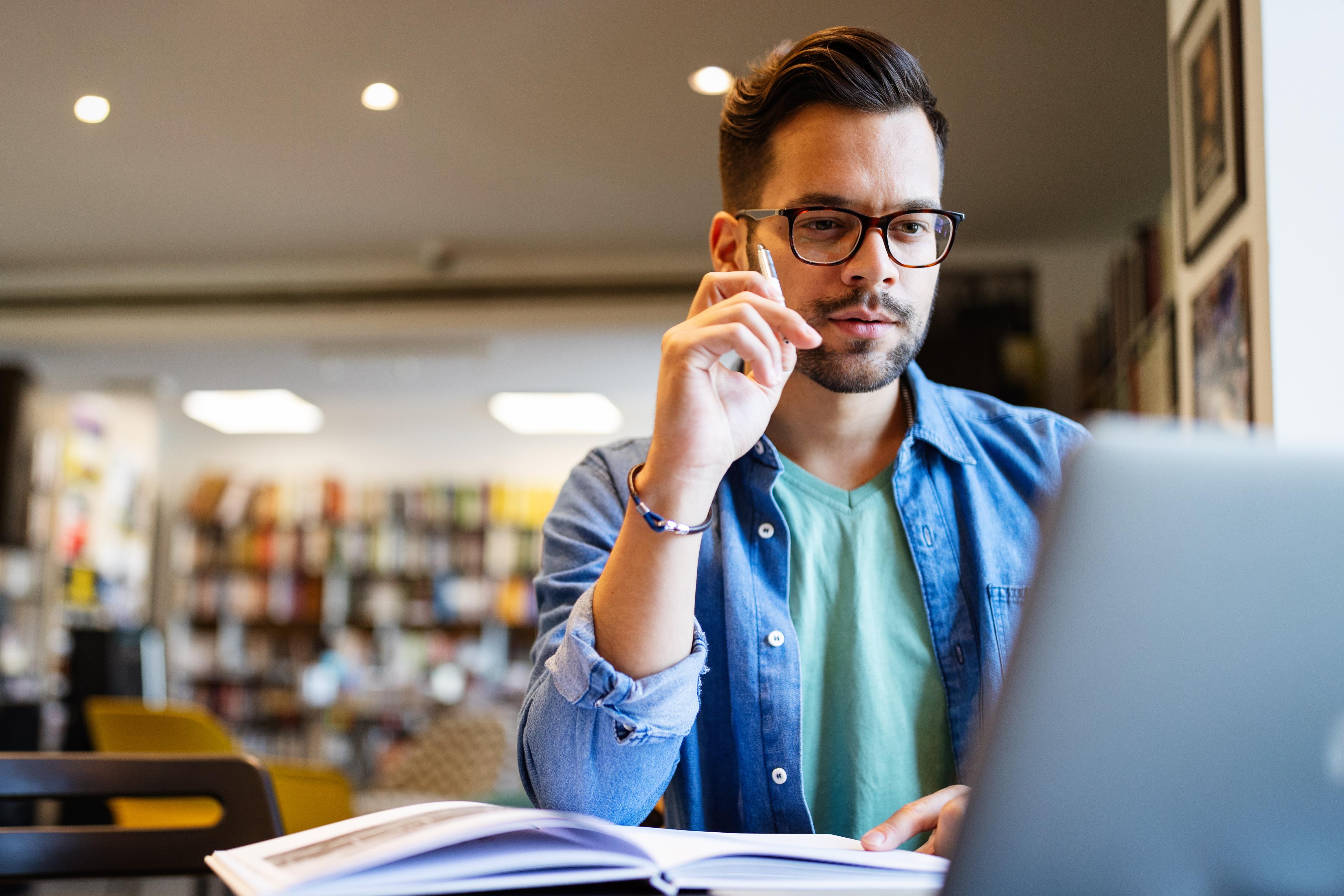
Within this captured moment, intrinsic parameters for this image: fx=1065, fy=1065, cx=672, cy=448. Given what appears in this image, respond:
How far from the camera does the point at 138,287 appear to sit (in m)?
Answer: 5.12

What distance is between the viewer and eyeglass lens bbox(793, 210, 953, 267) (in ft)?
3.41

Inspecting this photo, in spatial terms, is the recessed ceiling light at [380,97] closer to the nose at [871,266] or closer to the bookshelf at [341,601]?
the nose at [871,266]

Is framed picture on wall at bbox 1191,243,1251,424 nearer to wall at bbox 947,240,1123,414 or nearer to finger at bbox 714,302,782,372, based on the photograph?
finger at bbox 714,302,782,372

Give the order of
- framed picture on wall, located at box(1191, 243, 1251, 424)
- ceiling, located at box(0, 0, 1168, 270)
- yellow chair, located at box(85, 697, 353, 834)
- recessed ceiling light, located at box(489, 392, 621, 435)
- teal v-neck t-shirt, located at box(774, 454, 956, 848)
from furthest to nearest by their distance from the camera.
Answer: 1. recessed ceiling light, located at box(489, 392, 621, 435)
2. yellow chair, located at box(85, 697, 353, 834)
3. ceiling, located at box(0, 0, 1168, 270)
4. framed picture on wall, located at box(1191, 243, 1251, 424)
5. teal v-neck t-shirt, located at box(774, 454, 956, 848)

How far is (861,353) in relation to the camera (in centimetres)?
104

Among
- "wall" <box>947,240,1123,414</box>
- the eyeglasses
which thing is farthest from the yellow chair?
"wall" <box>947,240,1123,414</box>

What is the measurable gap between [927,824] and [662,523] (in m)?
0.29

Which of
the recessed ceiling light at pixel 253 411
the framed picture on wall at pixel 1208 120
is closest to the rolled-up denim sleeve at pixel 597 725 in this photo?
the framed picture on wall at pixel 1208 120

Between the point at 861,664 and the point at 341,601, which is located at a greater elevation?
the point at 861,664

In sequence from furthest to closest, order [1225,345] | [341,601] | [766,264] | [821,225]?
[341,601], [1225,345], [821,225], [766,264]

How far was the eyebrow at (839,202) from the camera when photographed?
1034mm

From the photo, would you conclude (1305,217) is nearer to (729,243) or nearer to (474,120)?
(729,243)

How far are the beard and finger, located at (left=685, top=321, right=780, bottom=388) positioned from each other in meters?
0.26

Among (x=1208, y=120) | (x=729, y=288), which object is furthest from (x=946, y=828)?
(x=1208, y=120)
